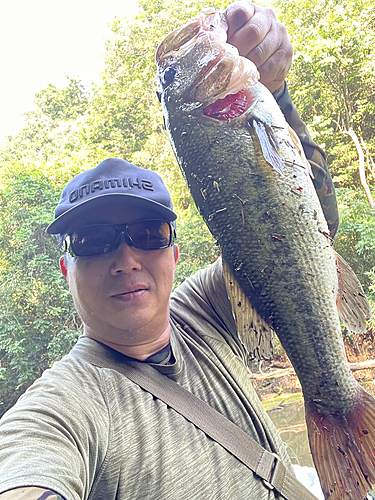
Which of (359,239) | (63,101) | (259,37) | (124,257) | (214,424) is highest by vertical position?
(63,101)

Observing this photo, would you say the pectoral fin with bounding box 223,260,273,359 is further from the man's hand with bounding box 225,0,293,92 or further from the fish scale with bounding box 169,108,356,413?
the man's hand with bounding box 225,0,293,92

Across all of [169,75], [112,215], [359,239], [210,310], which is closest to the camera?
[112,215]

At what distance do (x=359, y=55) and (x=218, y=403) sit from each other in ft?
30.1

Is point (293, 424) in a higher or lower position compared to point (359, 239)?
lower

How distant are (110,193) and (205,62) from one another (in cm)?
62

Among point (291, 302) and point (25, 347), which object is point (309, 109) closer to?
point (25, 347)

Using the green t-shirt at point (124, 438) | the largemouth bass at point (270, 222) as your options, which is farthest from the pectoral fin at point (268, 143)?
the green t-shirt at point (124, 438)

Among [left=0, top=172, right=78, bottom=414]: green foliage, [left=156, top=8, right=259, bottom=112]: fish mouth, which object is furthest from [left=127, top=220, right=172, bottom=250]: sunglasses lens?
[left=0, top=172, right=78, bottom=414]: green foliage

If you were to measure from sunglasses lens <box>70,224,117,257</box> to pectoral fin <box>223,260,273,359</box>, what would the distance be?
0.44 meters

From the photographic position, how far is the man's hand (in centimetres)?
121

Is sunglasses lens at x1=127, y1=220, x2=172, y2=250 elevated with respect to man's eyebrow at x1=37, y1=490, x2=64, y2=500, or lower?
elevated

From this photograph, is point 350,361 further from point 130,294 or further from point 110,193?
point 110,193

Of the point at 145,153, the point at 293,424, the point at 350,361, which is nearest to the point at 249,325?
the point at 293,424

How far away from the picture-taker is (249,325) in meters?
1.28
